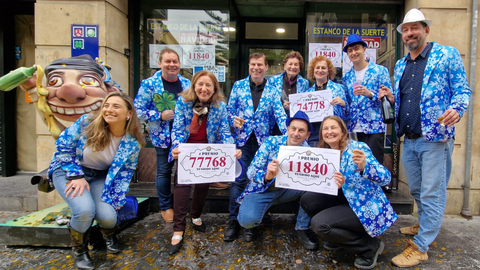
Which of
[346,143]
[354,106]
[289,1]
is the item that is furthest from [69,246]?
[289,1]

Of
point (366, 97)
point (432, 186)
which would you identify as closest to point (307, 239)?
point (432, 186)

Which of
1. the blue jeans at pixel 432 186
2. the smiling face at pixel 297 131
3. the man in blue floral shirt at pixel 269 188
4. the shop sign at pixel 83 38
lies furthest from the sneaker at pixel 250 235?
the shop sign at pixel 83 38

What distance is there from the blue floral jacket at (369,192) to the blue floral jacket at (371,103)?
0.91 meters

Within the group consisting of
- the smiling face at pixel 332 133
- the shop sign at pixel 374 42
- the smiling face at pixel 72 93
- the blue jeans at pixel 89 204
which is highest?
the shop sign at pixel 374 42

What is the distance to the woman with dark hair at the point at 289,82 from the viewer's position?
3.34 m

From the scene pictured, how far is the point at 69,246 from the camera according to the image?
9.55 ft

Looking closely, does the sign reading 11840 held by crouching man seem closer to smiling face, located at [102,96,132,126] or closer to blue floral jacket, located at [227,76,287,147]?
blue floral jacket, located at [227,76,287,147]

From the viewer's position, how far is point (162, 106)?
3322 millimetres

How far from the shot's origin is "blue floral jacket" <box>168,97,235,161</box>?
2.97 meters

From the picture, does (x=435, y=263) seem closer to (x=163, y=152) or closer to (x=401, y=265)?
(x=401, y=265)

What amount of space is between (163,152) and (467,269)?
329 centimetres

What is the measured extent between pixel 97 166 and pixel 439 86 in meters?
3.38

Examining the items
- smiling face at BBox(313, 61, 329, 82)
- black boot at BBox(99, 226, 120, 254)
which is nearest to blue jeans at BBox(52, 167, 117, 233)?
black boot at BBox(99, 226, 120, 254)

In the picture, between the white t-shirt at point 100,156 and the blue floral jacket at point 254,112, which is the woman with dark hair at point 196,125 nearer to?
the blue floral jacket at point 254,112
